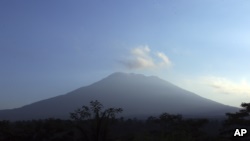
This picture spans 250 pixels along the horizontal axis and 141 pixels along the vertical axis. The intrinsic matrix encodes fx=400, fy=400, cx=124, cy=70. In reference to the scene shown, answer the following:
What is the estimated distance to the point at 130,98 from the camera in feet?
644

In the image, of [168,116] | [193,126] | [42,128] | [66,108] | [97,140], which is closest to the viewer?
[97,140]

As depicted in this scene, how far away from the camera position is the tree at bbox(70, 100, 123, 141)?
21078 mm

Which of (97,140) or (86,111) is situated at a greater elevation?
(86,111)

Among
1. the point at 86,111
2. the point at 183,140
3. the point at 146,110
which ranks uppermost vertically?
the point at 146,110

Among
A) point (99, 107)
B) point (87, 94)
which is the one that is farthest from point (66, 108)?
point (99, 107)

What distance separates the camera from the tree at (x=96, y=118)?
69.2 ft

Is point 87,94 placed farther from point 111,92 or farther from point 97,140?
point 97,140

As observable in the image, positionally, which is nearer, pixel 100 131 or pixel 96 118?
pixel 96 118

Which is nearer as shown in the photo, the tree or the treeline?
the treeline

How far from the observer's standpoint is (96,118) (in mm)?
21188

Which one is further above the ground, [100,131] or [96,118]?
[96,118]

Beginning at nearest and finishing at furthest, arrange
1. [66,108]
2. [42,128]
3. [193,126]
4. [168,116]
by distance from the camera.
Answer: [42,128] < [193,126] < [168,116] < [66,108]

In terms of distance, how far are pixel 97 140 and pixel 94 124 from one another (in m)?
0.88

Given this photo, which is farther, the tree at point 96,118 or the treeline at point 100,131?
the tree at point 96,118
